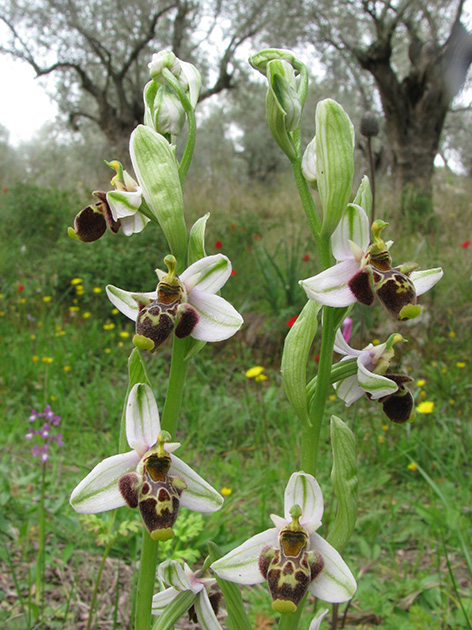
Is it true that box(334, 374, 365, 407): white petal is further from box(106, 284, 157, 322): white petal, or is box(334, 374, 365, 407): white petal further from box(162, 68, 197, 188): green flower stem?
box(162, 68, 197, 188): green flower stem

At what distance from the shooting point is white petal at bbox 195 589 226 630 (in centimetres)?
113

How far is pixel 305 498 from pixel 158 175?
677 millimetres

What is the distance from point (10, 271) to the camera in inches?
196

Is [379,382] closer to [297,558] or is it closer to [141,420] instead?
[297,558]

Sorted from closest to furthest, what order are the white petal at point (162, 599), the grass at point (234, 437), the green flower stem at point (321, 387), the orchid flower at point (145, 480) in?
1. the orchid flower at point (145, 480)
2. the green flower stem at point (321, 387)
3. the white petal at point (162, 599)
4. the grass at point (234, 437)

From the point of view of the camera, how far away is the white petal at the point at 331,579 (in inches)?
38.8

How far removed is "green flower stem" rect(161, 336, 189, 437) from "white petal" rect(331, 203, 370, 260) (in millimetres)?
356

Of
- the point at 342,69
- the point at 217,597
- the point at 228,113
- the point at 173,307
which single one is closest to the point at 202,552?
the point at 217,597

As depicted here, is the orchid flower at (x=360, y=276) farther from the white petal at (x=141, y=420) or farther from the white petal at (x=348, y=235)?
the white petal at (x=141, y=420)

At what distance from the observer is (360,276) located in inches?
39.8

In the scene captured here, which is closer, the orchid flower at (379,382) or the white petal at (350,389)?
the orchid flower at (379,382)

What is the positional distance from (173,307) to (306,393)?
0.31m

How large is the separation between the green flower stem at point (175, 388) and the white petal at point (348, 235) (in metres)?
0.36

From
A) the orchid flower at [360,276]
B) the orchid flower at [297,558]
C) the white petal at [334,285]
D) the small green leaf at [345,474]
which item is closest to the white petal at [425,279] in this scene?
the orchid flower at [360,276]
